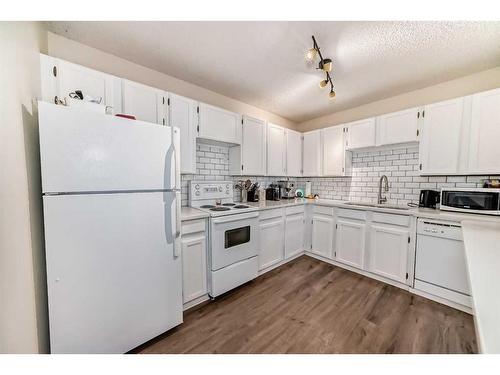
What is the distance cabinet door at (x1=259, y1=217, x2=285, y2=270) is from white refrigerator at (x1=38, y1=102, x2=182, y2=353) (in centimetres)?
121

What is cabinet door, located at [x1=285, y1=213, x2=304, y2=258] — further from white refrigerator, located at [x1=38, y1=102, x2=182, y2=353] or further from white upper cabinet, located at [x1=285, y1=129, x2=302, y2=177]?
white refrigerator, located at [x1=38, y1=102, x2=182, y2=353]

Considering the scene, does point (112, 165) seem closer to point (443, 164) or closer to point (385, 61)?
point (385, 61)

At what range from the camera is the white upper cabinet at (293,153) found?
3223 millimetres

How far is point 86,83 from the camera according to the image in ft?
4.81

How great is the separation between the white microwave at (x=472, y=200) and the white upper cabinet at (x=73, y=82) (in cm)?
Answer: 347

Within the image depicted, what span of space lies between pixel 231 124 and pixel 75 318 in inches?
88.3

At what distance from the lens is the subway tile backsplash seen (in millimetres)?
2330

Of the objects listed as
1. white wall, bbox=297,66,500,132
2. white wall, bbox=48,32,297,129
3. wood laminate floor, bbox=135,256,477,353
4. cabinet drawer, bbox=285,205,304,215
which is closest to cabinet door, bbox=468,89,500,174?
white wall, bbox=297,66,500,132

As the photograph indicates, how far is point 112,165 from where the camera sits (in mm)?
1159

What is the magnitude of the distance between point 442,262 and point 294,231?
1.60 meters

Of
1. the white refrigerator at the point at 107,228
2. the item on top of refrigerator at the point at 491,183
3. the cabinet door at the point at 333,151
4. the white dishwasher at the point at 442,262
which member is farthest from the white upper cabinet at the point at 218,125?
the item on top of refrigerator at the point at 491,183

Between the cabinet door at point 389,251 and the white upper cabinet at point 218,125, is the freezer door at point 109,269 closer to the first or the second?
the white upper cabinet at point 218,125

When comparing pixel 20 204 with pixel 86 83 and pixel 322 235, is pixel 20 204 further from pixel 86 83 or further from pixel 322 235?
pixel 322 235
